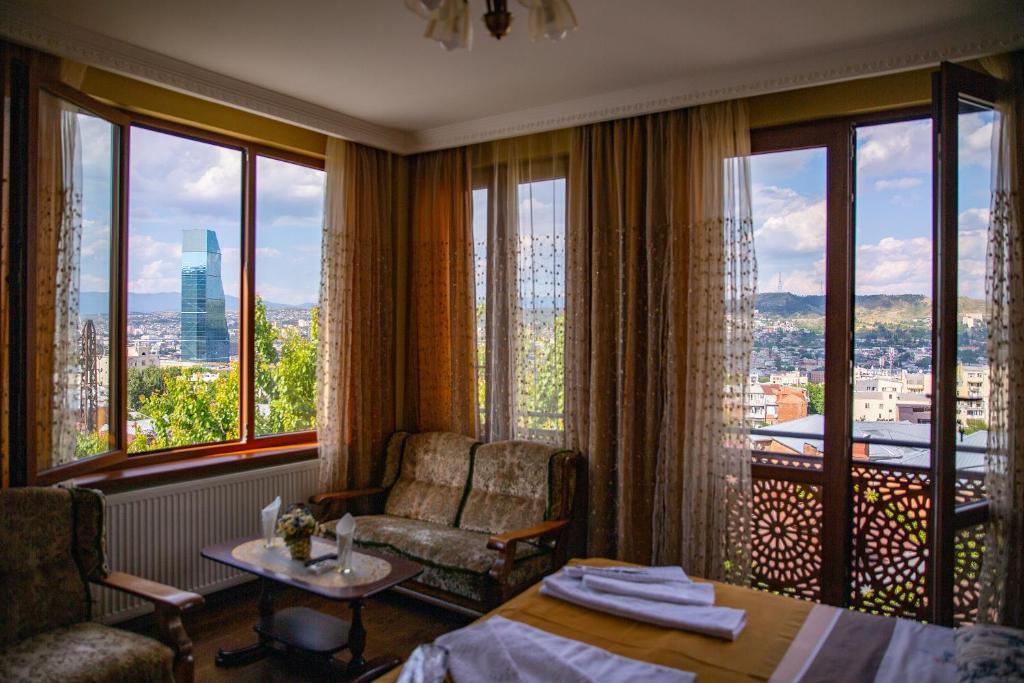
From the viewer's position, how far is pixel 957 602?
9.69 ft

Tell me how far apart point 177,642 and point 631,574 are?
65.4 inches

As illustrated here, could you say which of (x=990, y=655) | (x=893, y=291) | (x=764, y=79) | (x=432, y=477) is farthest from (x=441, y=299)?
(x=990, y=655)

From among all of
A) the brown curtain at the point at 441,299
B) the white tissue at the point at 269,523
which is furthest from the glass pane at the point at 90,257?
the brown curtain at the point at 441,299

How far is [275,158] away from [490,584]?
9.19 ft

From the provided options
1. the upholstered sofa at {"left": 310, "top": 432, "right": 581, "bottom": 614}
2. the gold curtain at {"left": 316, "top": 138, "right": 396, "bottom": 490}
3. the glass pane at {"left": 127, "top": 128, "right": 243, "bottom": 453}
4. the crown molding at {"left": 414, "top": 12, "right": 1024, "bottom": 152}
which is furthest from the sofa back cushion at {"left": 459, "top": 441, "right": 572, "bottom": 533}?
the crown molding at {"left": 414, "top": 12, "right": 1024, "bottom": 152}

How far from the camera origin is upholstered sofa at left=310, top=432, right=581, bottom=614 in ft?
11.4

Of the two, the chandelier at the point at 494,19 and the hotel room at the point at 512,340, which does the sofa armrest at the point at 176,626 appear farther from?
the chandelier at the point at 494,19

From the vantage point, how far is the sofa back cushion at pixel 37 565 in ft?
8.21

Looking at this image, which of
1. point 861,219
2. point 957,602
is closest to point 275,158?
point 861,219

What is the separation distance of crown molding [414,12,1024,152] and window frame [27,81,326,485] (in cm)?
129

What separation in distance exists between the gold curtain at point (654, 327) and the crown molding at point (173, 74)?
1.41m

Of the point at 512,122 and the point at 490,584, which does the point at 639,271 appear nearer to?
the point at 512,122

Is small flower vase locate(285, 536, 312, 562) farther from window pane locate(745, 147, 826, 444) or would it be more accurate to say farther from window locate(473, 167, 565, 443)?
window pane locate(745, 147, 826, 444)

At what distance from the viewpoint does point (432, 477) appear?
430 cm
